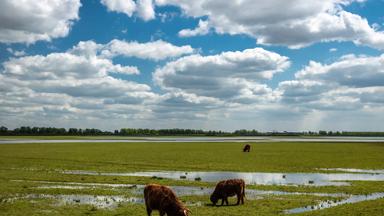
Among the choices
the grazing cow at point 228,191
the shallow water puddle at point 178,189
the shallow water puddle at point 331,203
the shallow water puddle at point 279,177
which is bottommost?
the shallow water puddle at point 331,203

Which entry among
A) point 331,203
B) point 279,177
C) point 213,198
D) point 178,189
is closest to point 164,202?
point 213,198

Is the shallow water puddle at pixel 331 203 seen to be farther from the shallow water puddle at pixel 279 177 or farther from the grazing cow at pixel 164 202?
the grazing cow at pixel 164 202

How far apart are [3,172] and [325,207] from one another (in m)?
28.0

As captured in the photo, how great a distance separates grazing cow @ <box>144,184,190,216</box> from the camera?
53.1ft

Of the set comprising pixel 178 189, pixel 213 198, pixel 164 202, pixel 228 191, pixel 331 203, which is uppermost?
pixel 164 202

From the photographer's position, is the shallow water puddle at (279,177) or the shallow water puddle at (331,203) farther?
the shallow water puddle at (279,177)

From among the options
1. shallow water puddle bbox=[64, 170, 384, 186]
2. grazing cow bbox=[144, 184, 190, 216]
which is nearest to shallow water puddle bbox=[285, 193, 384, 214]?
shallow water puddle bbox=[64, 170, 384, 186]

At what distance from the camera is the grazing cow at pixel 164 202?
53.1 ft

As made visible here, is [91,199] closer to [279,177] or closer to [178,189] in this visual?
[178,189]

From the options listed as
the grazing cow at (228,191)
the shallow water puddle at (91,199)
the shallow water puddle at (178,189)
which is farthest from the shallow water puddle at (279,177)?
the shallow water puddle at (91,199)

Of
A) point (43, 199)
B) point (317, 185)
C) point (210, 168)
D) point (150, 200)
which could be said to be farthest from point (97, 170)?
point (150, 200)

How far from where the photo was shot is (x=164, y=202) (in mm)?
16484

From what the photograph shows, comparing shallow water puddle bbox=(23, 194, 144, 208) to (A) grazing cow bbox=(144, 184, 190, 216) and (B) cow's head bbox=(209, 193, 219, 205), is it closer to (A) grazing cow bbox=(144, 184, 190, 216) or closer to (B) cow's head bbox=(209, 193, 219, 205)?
(B) cow's head bbox=(209, 193, 219, 205)

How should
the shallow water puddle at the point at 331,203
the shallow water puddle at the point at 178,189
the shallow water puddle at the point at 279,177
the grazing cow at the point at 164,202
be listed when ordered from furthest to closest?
1. the shallow water puddle at the point at 279,177
2. the shallow water puddle at the point at 178,189
3. the shallow water puddle at the point at 331,203
4. the grazing cow at the point at 164,202
